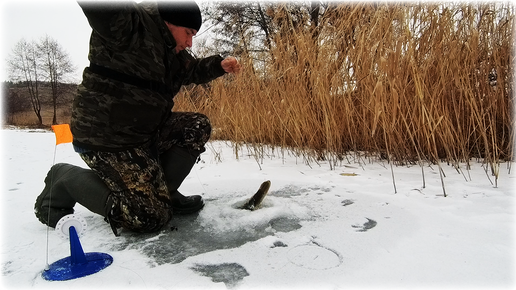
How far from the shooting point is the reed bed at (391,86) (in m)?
1.75

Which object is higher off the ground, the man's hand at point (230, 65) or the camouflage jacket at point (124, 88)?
the man's hand at point (230, 65)

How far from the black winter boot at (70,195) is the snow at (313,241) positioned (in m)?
0.07

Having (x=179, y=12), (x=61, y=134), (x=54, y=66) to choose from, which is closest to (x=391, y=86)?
(x=179, y=12)

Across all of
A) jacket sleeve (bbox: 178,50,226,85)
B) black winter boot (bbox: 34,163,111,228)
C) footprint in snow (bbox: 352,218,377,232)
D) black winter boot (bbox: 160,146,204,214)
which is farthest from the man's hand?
footprint in snow (bbox: 352,218,377,232)

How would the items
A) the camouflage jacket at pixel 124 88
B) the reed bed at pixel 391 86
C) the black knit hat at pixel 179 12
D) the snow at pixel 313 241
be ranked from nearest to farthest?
1. the snow at pixel 313 241
2. the camouflage jacket at pixel 124 88
3. the black knit hat at pixel 179 12
4. the reed bed at pixel 391 86

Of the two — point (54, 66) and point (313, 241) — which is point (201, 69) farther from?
point (54, 66)

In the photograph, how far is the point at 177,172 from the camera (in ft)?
4.66

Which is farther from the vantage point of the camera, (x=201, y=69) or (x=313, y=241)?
(x=201, y=69)

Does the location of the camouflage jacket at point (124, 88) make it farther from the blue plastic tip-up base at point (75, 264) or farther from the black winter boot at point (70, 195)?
the blue plastic tip-up base at point (75, 264)

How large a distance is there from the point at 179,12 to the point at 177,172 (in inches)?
26.0

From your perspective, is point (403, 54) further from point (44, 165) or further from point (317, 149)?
point (44, 165)

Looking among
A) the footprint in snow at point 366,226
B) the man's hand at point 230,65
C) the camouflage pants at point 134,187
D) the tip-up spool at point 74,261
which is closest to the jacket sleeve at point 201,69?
the man's hand at point 230,65

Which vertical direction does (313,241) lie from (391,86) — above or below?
below

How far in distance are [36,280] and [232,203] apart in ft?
2.57
